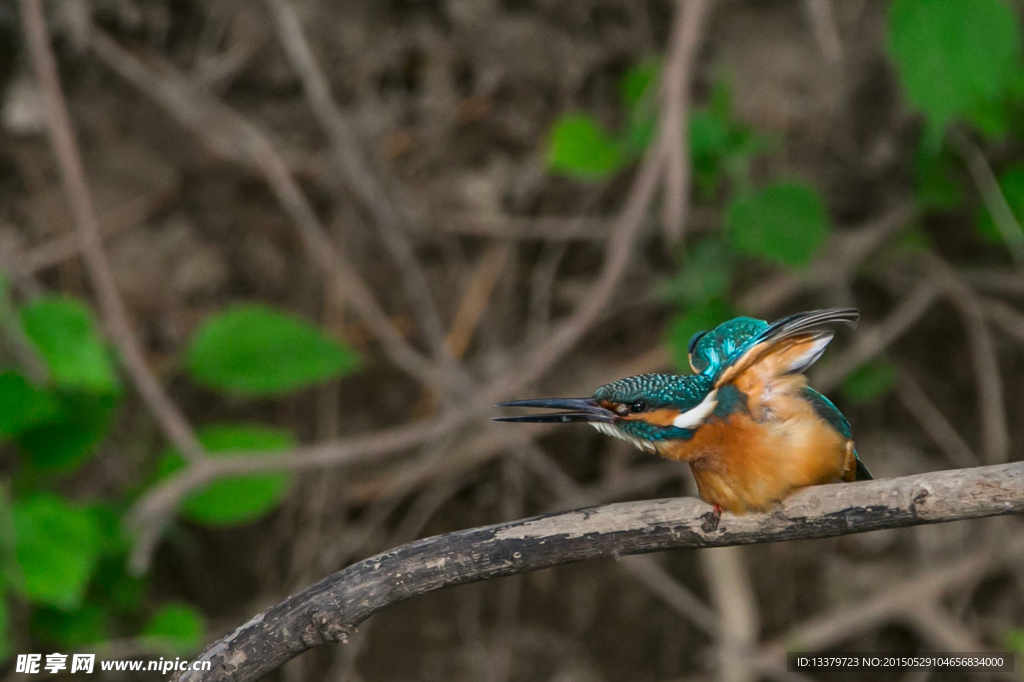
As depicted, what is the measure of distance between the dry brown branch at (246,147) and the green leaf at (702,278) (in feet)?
2.18

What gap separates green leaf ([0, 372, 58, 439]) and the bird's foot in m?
1.65

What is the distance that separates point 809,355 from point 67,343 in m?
1.66

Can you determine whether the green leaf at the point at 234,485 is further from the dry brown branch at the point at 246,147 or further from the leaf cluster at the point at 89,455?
the dry brown branch at the point at 246,147

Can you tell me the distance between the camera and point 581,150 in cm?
231

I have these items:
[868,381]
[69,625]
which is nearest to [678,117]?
[868,381]

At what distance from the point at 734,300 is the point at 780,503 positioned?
181cm

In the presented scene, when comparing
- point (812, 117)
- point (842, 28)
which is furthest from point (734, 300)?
point (842, 28)

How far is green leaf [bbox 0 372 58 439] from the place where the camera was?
1986 mm

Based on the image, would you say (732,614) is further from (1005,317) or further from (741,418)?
(741,418)

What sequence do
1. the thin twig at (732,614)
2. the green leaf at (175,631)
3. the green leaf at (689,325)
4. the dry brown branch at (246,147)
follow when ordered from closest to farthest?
the green leaf at (689,325), the green leaf at (175,631), the dry brown branch at (246,147), the thin twig at (732,614)

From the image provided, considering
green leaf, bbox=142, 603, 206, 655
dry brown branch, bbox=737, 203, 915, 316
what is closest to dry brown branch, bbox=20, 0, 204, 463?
green leaf, bbox=142, 603, 206, 655

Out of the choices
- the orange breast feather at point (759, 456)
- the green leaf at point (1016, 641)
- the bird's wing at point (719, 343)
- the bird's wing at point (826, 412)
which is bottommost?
the orange breast feather at point (759, 456)

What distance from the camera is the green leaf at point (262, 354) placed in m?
2.30

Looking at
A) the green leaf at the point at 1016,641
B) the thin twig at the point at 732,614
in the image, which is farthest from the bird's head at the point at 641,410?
the green leaf at the point at 1016,641
